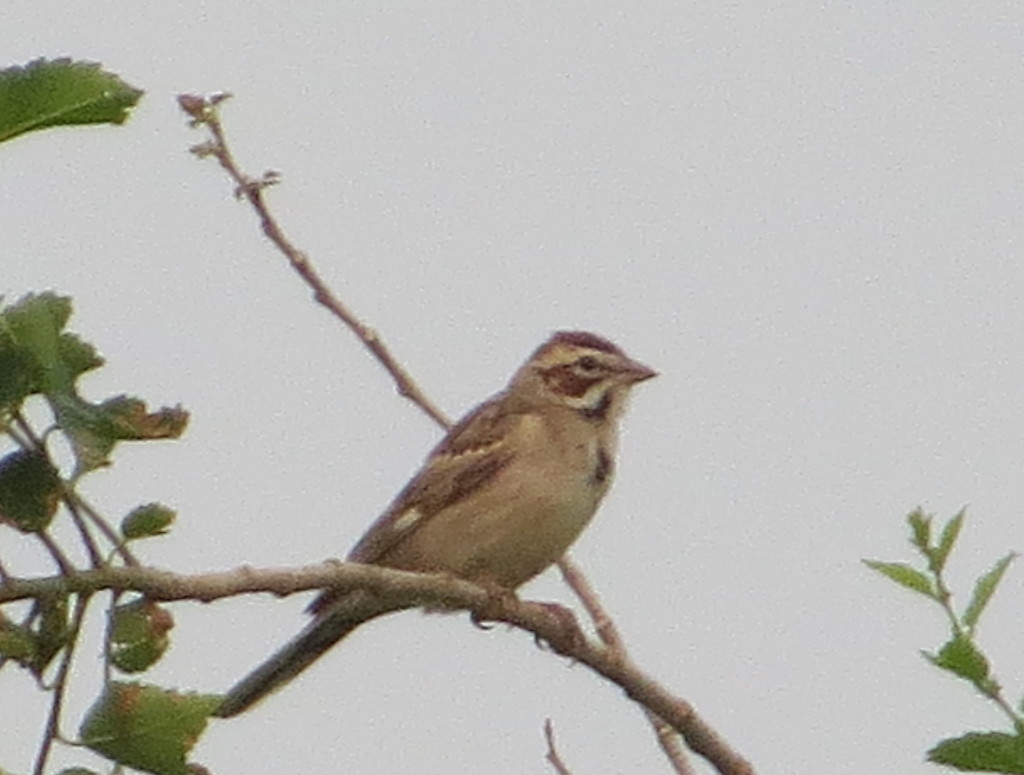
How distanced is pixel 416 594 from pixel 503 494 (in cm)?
342

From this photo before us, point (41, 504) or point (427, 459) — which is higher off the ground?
point (41, 504)

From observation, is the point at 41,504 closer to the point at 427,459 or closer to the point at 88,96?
the point at 88,96

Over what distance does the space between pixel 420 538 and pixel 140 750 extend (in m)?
4.50

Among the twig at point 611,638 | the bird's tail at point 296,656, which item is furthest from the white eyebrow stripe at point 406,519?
the twig at point 611,638

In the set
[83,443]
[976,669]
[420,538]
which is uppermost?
[83,443]

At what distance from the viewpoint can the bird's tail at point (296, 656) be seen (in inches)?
259

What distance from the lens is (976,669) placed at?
305 cm

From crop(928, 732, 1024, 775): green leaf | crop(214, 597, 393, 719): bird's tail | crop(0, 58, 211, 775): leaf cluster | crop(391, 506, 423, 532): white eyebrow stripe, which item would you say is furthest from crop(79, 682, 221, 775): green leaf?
crop(391, 506, 423, 532): white eyebrow stripe

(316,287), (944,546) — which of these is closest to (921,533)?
(944,546)

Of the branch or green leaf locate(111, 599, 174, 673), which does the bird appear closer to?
the branch

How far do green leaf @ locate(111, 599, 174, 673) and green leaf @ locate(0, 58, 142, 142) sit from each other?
26.3 inches

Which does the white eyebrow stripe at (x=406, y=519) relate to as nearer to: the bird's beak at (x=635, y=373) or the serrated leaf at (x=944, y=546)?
the bird's beak at (x=635, y=373)

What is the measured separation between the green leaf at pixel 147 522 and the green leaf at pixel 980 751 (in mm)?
1096

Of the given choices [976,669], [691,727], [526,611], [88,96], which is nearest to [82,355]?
[88,96]
